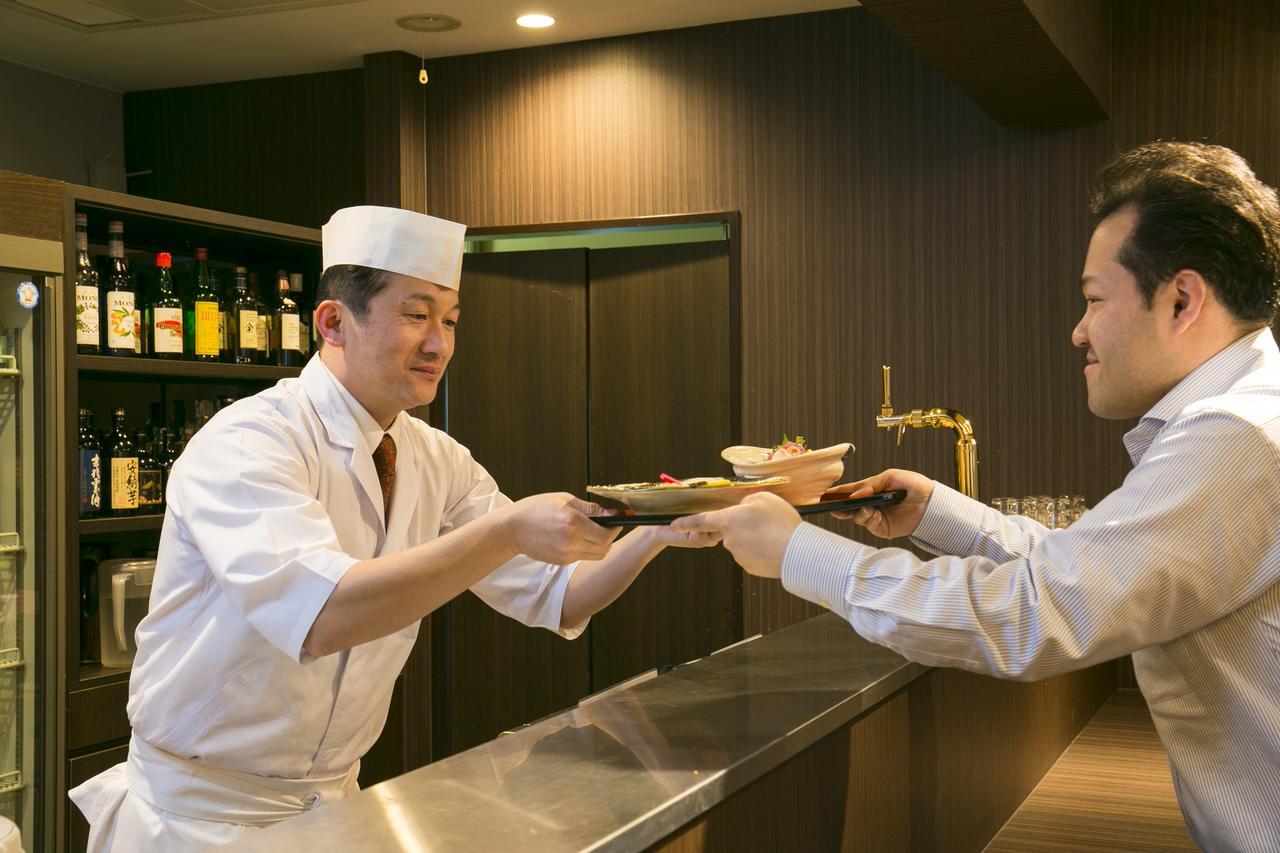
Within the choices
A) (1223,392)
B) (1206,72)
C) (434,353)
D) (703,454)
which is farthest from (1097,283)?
(703,454)

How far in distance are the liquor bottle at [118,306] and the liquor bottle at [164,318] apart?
0.11 metres

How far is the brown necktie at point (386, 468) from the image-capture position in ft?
6.60

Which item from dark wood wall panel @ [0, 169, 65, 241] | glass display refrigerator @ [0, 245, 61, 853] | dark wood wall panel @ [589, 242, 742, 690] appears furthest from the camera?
dark wood wall panel @ [589, 242, 742, 690]

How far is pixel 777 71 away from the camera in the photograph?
3959 mm

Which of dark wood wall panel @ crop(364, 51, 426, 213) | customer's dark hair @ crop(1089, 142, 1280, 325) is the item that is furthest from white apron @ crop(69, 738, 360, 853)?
dark wood wall panel @ crop(364, 51, 426, 213)

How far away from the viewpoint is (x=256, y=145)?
4.64 metres

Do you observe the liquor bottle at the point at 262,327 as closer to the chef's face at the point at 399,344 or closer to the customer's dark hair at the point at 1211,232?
the chef's face at the point at 399,344

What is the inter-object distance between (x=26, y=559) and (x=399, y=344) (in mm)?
1607

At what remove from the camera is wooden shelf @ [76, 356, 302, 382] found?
3.17 m

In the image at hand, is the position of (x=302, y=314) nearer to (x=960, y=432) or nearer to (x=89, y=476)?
(x=89, y=476)

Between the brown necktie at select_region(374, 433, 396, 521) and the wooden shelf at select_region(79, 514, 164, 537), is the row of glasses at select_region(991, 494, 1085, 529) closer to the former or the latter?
the brown necktie at select_region(374, 433, 396, 521)

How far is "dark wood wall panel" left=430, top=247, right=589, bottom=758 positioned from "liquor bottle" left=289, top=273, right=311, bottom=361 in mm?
604

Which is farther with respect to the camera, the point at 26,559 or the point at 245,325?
the point at 245,325

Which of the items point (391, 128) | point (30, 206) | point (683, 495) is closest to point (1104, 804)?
point (683, 495)
